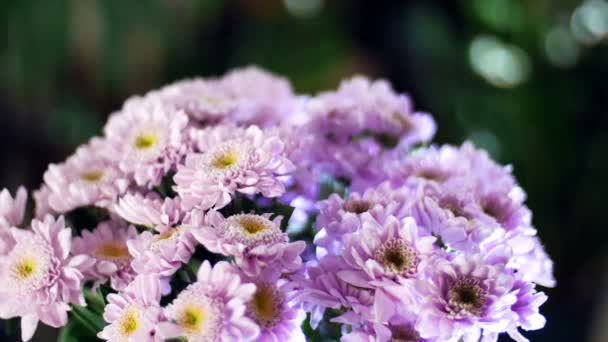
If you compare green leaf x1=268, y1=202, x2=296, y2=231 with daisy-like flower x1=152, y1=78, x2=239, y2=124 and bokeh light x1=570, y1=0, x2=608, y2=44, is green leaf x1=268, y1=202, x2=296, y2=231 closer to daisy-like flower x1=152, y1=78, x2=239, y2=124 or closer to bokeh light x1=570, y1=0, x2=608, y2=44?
daisy-like flower x1=152, y1=78, x2=239, y2=124

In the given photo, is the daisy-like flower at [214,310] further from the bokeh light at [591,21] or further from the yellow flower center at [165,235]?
Answer: the bokeh light at [591,21]

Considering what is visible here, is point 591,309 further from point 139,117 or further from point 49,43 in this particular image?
point 49,43

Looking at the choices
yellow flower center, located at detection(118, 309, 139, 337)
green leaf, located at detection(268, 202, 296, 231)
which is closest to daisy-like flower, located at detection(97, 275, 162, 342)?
yellow flower center, located at detection(118, 309, 139, 337)

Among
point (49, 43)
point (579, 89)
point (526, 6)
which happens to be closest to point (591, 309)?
point (579, 89)

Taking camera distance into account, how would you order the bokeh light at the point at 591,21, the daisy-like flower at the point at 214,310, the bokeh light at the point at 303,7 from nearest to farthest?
1. the daisy-like flower at the point at 214,310
2. the bokeh light at the point at 591,21
3. the bokeh light at the point at 303,7

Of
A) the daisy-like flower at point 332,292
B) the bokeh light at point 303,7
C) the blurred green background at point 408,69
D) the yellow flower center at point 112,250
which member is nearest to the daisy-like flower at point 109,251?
the yellow flower center at point 112,250

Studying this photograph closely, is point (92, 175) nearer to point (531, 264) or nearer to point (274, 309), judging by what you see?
point (274, 309)
